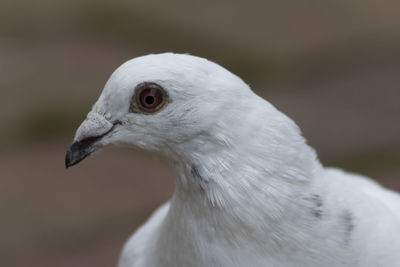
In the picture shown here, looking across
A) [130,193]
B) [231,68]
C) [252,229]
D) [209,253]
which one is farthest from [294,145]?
[231,68]

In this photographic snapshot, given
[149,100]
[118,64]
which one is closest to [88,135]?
[149,100]

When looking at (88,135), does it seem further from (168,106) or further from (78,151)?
(168,106)

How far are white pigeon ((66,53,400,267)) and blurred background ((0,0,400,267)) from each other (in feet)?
7.05

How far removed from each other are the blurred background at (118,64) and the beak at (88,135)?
2.17 metres

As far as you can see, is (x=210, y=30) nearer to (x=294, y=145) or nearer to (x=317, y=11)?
(x=317, y=11)

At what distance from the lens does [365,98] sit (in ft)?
14.0

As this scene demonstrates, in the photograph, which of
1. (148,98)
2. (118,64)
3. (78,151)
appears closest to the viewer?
(148,98)

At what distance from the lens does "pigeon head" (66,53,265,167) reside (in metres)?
1.34

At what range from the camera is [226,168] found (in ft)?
4.62

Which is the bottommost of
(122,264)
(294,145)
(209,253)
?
(122,264)

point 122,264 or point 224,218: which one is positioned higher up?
point 224,218

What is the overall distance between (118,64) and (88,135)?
295 centimetres

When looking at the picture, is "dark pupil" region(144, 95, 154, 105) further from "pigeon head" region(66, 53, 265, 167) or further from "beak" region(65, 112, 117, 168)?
"beak" region(65, 112, 117, 168)

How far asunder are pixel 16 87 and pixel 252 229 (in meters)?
3.21
